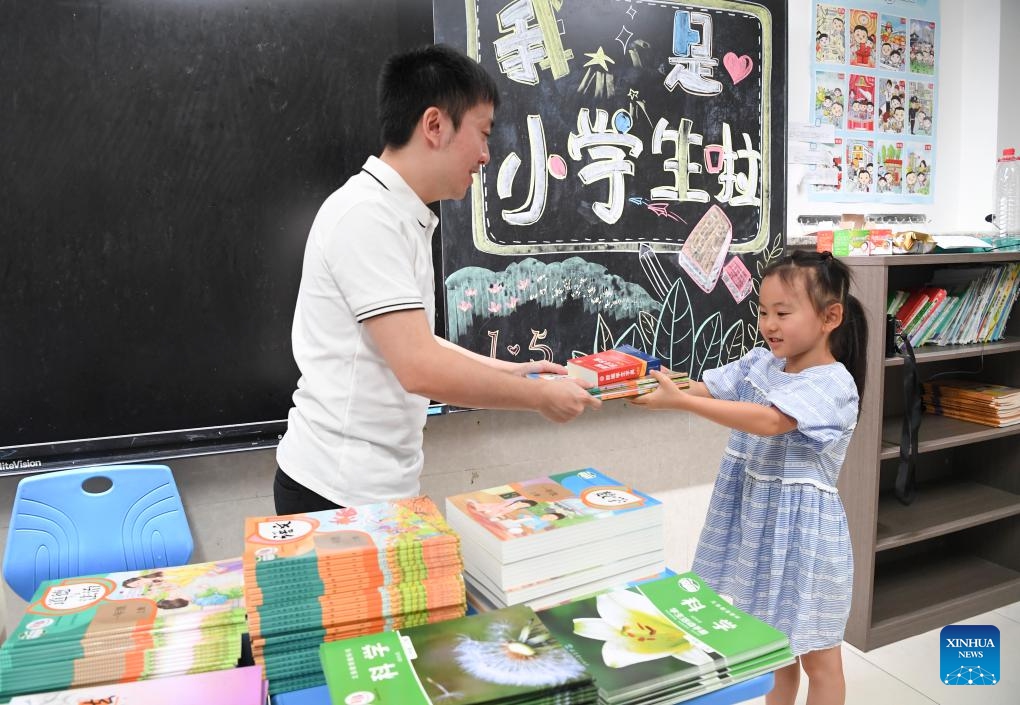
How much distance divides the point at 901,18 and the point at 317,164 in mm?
2551

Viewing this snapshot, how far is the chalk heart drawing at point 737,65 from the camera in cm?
265

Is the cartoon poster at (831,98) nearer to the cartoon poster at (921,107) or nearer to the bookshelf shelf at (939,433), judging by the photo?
the cartoon poster at (921,107)

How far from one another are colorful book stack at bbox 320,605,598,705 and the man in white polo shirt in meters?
0.45

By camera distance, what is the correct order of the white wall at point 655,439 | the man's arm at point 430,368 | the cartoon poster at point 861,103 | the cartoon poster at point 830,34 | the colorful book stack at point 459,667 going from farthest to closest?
the cartoon poster at point 861,103 → the cartoon poster at point 830,34 → the white wall at point 655,439 → the man's arm at point 430,368 → the colorful book stack at point 459,667

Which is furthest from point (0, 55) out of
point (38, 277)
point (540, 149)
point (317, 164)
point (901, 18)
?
point (901, 18)

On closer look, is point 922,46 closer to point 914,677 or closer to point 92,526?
point 914,677

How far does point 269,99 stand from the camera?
2.05 meters

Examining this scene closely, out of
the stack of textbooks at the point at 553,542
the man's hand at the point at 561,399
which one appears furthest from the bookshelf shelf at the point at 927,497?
the stack of textbooks at the point at 553,542

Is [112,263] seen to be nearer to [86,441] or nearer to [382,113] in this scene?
[86,441]

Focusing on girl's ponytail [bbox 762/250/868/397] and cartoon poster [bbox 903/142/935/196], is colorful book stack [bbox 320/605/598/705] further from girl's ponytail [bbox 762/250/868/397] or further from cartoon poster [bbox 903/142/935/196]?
cartoon poster [bbox 903/142/935/196]

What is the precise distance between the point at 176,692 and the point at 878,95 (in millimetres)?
3290

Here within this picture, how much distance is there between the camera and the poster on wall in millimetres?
2953

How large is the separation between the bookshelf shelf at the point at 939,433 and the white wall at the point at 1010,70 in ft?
4.09

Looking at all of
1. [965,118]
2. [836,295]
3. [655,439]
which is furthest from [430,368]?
[965,118]
